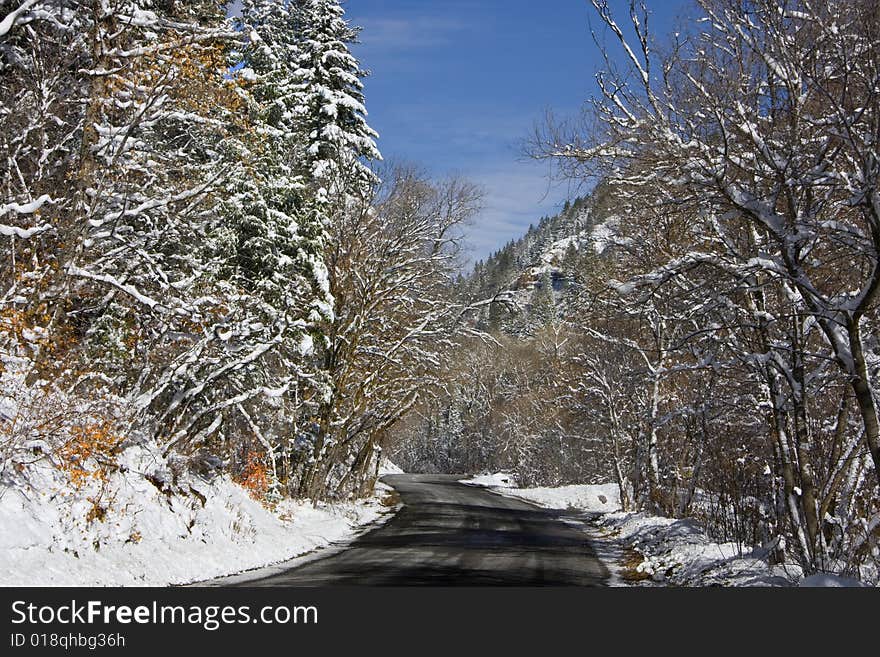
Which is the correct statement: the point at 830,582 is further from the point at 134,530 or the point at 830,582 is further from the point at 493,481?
the point at 493,481

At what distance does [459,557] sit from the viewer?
1477 cm

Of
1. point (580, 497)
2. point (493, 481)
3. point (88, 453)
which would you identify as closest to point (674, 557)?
point (88, 453)

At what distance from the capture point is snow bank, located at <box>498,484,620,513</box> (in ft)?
111

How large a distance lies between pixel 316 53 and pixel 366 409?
40.7 feet

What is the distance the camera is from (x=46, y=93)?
11.8 m

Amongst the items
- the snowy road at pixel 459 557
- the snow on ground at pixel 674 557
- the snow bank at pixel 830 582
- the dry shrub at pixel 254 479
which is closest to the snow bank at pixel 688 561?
the snow on ground at pixel 674 557

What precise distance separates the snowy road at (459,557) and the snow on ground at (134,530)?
989 millimetres

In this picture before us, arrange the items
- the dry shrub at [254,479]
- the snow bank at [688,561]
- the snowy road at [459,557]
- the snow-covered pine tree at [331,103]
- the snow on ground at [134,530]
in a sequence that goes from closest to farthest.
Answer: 1. the snow on ground at [134,530]
2. the snow bank at [688,561]
3. the snowy road at [459,557]
4. the dry shrub at [254,479]
5. the snow-covered pine tree at [331,103]

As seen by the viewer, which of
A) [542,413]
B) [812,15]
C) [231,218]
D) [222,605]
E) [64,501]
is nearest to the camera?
[222,605]

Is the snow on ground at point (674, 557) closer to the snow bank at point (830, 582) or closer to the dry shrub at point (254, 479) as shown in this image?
the snow bank at point (830, 582)

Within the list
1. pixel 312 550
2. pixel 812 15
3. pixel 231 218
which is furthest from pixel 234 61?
pixel 812 15

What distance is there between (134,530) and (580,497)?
29.3 metres

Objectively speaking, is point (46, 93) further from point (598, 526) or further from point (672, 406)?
point (672, 406)

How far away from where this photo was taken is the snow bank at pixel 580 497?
111 feet
